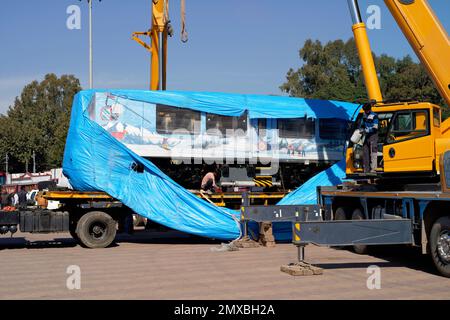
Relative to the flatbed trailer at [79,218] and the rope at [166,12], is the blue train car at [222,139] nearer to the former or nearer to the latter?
the flatbed trailer at [79,218]

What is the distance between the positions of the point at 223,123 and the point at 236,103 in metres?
0.71

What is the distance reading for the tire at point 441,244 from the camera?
9367mm

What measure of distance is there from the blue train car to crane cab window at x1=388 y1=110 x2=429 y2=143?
4.70 m

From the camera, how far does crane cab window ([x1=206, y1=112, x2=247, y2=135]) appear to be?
16000 millimetres

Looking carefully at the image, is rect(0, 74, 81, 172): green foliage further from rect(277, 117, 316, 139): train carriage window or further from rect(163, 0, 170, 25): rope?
rect(277, 117, 316, 139): train carriage window

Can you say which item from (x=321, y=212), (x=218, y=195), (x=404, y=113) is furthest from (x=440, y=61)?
(x=218, y=195)

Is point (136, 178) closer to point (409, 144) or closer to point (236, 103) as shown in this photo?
point (236, 103)

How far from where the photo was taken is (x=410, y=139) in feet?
36.1

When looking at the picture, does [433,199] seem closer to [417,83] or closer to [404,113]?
[404,113]

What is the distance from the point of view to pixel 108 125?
49.4 feet

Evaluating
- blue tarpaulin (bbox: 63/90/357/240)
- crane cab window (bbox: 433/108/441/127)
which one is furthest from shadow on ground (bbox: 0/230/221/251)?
crane cab window (bbox: 433/108/441/127)

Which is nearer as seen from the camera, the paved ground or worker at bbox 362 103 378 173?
the paved ground

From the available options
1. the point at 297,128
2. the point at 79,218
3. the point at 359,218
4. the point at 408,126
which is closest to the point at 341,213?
the point at 359,218
